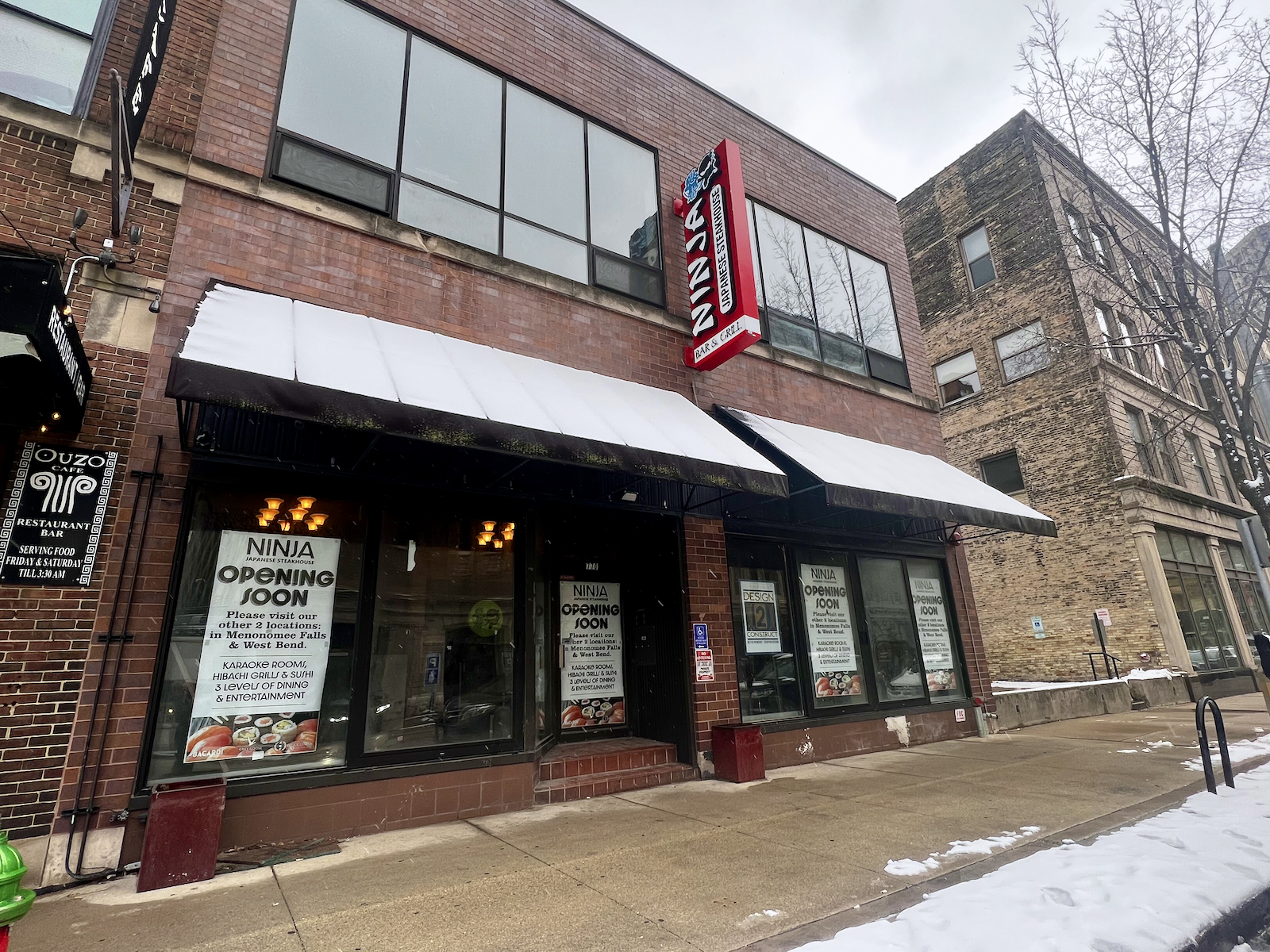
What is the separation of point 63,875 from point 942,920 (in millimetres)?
5581

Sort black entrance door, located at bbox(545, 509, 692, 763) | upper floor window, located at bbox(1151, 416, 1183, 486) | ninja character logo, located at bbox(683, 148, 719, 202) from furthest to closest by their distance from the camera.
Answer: upper floor window, located at bbox(1151, 416, 1183, 486) → ninja character logo, located at bbox(683, 148, 719, 202) → black entrance door, located at bbox(545, 509, 692, 763)

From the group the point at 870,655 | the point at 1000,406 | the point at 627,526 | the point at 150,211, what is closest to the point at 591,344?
the point at 627,526

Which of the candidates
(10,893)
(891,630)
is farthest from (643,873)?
(891,630)

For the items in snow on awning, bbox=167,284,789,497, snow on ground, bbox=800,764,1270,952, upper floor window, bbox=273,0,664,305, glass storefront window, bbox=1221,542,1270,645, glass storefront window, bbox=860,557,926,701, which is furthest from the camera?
glass storefront window, bbox=1221,542,1270,645

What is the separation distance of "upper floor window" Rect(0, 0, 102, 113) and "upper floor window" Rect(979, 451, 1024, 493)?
2152 cm

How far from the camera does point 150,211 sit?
5.67 meters

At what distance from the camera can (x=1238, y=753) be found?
7.77 metres

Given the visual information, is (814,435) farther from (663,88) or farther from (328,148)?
(328,148)

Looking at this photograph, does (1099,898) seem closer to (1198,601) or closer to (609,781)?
(609,781)

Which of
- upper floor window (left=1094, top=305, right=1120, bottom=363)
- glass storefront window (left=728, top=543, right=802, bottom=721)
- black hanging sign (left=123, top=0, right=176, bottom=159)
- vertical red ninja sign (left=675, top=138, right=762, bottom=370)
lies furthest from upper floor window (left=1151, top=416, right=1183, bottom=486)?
black hanging sign (left=123, top=0, right=176, bottom=159)

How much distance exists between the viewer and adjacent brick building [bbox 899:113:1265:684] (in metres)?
16.6

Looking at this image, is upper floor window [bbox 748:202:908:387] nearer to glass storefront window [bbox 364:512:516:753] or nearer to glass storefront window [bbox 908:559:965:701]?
glass storefront window [bbox 908:559:965:701]

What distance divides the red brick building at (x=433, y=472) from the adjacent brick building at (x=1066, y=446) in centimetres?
917

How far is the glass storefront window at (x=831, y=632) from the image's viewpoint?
8922mm
